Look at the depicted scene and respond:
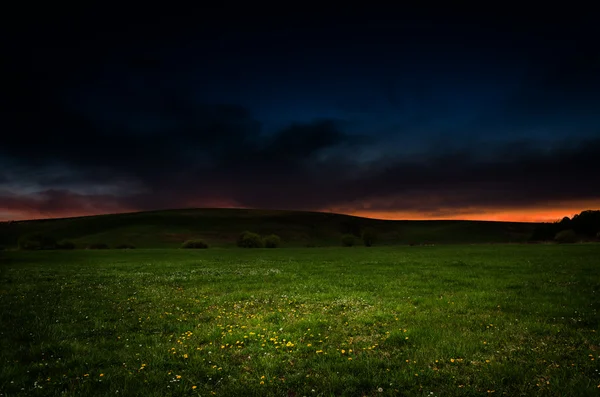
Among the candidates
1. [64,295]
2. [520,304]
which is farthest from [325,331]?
[64,295]

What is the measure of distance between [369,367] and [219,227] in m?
144

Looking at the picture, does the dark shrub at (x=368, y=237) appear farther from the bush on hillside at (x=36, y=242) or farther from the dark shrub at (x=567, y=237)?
the bush on hillside at (x=36, y=242)

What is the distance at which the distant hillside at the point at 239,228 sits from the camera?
12550 centimetres

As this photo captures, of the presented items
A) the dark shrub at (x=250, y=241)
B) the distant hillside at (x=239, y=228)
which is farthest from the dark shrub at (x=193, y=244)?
the distant hillside at (x=239, y=228)

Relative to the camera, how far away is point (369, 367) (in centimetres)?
880

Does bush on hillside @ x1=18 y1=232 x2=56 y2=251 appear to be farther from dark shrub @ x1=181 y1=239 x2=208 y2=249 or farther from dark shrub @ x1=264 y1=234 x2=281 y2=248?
dark shrub @ x1=264 y1=234 x2=281 y2=248

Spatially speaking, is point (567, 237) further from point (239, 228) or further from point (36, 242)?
point (36, 242)

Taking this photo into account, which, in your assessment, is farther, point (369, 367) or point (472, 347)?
point (472, 347)

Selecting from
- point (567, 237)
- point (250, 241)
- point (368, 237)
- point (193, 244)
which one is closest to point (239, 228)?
point (193, 244)

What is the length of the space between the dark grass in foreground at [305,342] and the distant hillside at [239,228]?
326ft

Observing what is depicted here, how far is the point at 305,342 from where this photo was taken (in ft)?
35.3

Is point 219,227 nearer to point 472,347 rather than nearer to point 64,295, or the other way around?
point 64,295

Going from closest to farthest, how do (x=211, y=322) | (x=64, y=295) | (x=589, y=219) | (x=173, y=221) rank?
1. (x=211, y=322)
2. (x=64, y=295)
3. (x=589, y=219)
4. (x=173, y=221)

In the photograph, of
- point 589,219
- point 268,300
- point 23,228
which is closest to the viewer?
point 268,300
